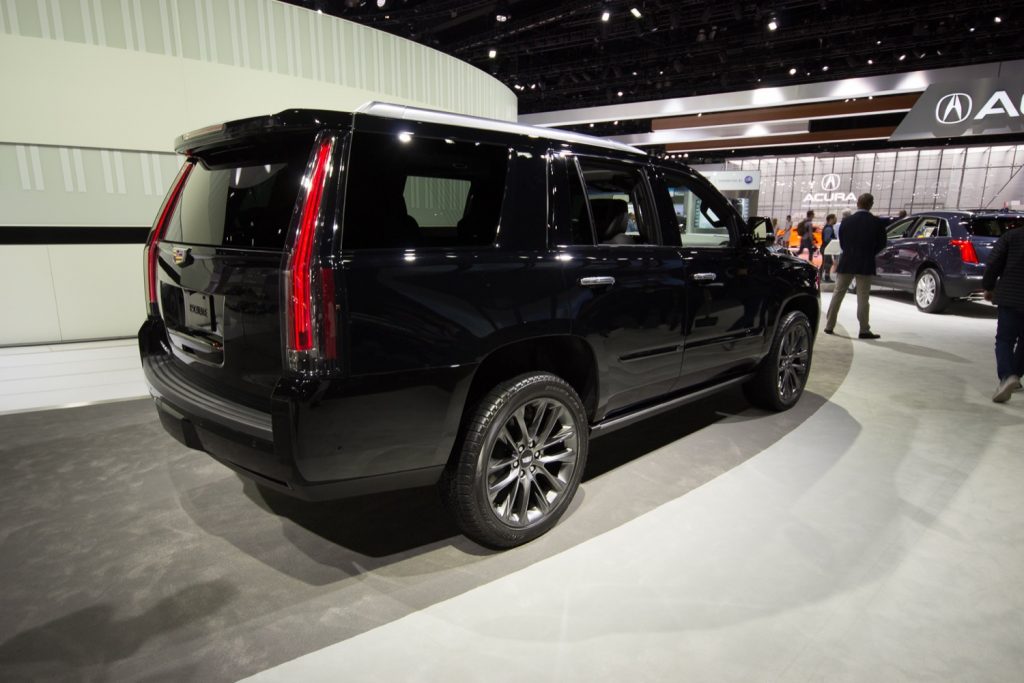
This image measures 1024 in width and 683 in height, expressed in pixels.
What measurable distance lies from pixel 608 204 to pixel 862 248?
5.12 meters

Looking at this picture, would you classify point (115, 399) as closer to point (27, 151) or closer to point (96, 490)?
point (96, 490)

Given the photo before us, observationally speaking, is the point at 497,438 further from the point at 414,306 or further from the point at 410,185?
the point at 410,185

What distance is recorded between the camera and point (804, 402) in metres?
4.50

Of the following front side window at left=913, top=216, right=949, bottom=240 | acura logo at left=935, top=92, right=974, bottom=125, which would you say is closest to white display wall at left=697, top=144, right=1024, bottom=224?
acura logo at left=935, top=92, right=974, bottom=125

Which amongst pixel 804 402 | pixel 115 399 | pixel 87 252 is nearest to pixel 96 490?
pixel 115 399

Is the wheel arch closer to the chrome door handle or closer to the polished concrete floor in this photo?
the chrome door handle

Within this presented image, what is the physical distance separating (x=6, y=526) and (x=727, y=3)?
13404 millimetres

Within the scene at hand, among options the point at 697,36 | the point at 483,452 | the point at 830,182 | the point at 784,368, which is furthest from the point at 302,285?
the point at 830,182

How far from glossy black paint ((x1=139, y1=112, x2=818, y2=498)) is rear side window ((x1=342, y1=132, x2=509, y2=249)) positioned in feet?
0.12

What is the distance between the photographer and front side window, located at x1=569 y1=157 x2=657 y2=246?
8.80 ft

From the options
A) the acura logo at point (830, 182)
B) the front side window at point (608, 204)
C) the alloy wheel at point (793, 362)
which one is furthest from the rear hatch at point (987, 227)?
the acura logo at point (830, 182)

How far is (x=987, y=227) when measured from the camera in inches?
325

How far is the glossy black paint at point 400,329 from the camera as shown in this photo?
6.08 feet

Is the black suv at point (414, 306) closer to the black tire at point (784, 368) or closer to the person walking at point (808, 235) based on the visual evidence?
the black tire at point (784, 368)
